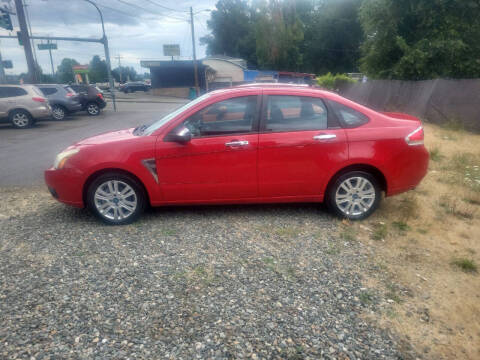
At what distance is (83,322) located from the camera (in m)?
2.65

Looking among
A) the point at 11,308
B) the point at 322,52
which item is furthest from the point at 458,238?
the point at 322,52

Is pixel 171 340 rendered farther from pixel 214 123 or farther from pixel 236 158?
pixel 214 123

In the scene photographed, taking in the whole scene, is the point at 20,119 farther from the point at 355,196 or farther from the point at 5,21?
the point at 355,196

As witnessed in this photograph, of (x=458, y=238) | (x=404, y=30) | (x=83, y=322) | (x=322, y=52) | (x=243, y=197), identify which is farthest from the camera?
(x=322, y=52)

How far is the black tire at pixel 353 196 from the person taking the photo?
14.3 feet

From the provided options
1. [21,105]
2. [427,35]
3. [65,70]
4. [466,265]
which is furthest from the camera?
[65,70]

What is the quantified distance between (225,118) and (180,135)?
0.63m

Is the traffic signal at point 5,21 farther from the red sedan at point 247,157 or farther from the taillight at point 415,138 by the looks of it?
the taillight at point 415,138

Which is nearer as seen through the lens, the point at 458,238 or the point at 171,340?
the point at 171,340

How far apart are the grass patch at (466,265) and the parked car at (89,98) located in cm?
1863

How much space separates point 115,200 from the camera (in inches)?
169

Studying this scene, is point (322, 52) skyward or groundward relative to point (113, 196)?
skyward

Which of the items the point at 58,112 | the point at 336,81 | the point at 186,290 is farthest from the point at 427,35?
the point at 186,290

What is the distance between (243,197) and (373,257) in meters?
1.66
